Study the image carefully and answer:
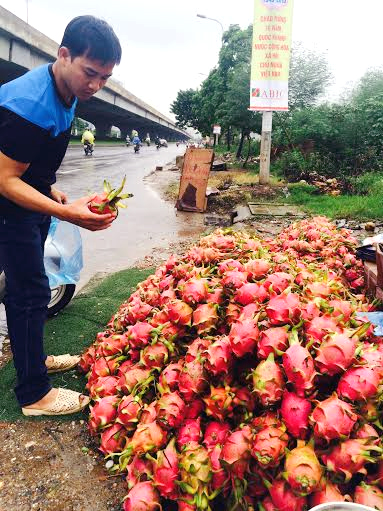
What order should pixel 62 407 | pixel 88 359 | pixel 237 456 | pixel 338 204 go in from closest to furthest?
pixel 237 456, pixel 62 407, pixel 88 359, pixel 338 204

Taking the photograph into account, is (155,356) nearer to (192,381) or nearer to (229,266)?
(192,381)

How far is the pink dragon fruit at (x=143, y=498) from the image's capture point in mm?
1455

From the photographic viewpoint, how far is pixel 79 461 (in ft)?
6.45

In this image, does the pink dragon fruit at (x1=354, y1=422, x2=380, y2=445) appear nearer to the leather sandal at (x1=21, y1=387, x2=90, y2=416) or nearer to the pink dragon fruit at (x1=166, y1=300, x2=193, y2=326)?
the pink dragon fruit at (x1=166, y1=300, x2=193, y2=326)

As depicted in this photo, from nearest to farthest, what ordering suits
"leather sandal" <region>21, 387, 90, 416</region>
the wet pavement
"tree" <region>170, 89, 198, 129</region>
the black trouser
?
the black trouser, "leather sandal" <region>21, 387, 90, 416</region>, the wet pavement, "tree" <region>170, 89, 198, 129</region>

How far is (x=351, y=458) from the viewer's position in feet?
4.24

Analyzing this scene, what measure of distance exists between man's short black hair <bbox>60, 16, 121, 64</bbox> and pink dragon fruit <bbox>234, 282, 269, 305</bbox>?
123 centimetres

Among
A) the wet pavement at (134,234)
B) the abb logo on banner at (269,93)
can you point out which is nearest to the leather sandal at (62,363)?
the wet pavement at (134,234)

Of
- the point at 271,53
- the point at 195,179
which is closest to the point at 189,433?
the point at 195,179

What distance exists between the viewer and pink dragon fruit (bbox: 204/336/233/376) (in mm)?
1588

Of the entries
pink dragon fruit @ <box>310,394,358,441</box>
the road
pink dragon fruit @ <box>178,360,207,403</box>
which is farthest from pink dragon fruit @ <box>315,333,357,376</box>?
the road

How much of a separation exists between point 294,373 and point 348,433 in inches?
9.5

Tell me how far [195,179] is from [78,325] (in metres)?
6.72

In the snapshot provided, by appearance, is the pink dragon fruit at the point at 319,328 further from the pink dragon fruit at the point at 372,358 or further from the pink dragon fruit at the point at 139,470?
the pink dragon fruit at the point at 139,470
